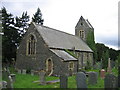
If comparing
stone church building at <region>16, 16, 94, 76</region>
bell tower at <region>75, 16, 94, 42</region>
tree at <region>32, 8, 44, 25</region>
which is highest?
tree at <region>32, 8, 44, 25</region>

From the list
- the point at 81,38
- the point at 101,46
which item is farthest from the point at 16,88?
the point at 101,46

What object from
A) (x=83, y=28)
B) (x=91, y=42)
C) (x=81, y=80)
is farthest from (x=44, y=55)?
(x=83, y=28)

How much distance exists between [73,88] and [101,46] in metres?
49.8

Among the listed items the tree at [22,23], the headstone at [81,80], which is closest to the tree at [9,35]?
the tree at [22,23]

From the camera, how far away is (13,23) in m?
35.7

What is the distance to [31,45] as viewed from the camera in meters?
25.0

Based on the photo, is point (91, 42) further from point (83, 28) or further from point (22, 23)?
point (22, 23)

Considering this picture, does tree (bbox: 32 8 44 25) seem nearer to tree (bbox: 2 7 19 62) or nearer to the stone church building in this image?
tree (bbox: 2 7 19 62)

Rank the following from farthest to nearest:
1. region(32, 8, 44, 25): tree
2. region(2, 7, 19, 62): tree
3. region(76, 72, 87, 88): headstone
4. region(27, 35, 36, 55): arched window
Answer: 1. region(32, 8, 44, 25): tree
2. region(2, 7, 19, 62): tree
3. region(27, 35, 36, 55): arched window
4. region(76, 72, 87, 88): headstone

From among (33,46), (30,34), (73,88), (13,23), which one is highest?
(13,23)

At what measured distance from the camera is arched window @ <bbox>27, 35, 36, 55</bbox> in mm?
24691

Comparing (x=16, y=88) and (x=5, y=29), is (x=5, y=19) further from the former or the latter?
(x=16, y=88)

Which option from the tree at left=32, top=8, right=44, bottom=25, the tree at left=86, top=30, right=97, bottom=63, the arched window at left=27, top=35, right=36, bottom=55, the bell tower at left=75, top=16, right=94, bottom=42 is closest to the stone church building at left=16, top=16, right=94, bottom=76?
the arched window at left=27, top=35, right=36, bottom=55

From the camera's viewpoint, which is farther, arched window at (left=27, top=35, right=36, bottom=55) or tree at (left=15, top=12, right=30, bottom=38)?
tree at (left=15, top=12, right=30, bottom=38)
